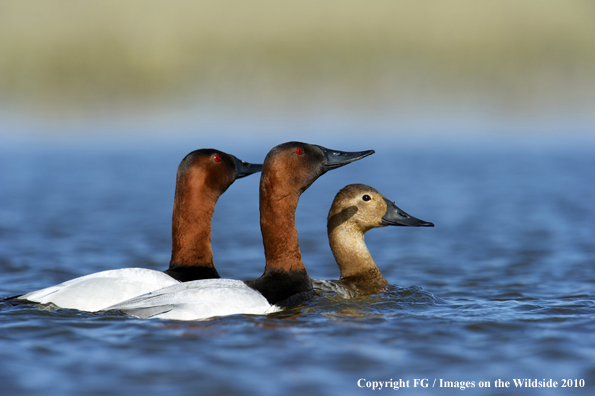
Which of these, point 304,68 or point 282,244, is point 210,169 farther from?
point 304,68

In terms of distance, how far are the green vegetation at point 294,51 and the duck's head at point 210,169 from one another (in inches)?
1207

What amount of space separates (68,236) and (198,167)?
6607 millimetres

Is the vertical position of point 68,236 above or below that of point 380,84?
below

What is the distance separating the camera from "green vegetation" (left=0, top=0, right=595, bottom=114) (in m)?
39.3

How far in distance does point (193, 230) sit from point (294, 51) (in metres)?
34.2

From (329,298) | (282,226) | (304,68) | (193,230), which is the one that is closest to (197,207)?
(193,230)

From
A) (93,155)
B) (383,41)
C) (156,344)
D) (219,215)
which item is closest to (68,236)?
(219,215)

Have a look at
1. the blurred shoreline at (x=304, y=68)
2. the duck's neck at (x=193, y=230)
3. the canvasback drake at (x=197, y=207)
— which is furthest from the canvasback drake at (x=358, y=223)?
the blurred shoreline at (x=304, y=68)

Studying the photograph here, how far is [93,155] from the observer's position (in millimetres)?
31969

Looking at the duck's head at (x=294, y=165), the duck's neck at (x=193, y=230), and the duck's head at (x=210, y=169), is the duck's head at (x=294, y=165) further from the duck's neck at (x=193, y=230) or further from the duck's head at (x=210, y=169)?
the duck's neck at (x=193, y=230)

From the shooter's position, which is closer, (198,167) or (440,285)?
(198,167)

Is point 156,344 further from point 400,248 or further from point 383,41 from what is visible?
point 383,41

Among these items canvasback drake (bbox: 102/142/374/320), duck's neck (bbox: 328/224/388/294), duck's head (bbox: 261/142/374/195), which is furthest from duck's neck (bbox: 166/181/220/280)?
duck's neck (bbox: 328/224/388/294)

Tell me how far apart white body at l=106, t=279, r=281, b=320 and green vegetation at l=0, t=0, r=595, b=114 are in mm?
32273
